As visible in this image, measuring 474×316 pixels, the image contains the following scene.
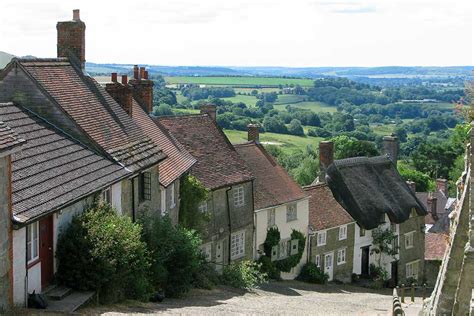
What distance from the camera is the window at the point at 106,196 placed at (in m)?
21.1

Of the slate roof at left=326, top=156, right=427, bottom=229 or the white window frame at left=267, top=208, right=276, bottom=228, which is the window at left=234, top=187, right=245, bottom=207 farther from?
the slate roof at left=326, top=156, right=427, bottom=229

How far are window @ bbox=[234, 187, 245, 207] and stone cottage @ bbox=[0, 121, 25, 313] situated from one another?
2068 cm

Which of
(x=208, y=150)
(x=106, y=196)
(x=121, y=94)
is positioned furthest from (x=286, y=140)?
(x=106, y=196)

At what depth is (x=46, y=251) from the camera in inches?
714

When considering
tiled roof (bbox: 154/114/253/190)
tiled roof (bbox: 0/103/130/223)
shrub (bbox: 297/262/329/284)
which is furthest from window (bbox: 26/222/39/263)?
shrub (bbox: 297/262/329/284)

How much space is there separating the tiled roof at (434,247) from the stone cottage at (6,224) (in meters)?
40.1

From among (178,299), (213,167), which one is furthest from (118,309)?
(213,167)

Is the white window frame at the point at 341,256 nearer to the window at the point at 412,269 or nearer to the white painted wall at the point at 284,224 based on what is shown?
the white painted wall at the point at 284,224

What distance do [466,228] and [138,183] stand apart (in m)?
11.0

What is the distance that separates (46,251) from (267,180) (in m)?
23.0

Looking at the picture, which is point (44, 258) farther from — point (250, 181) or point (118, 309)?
point (250, 181)

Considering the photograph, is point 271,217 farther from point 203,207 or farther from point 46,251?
point 46,251

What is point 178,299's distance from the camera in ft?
72.7

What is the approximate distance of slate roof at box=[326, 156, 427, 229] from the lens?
45000mm
